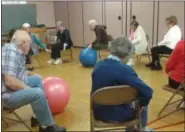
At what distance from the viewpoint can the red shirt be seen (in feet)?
9.56

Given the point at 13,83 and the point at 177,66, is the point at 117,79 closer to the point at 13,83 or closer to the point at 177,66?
the point at 13,83

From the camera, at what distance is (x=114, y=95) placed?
1.89 metres

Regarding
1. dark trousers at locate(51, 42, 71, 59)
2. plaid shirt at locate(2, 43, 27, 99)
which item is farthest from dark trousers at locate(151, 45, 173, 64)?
plaid shirt at locate(2, 43, 27, 99)

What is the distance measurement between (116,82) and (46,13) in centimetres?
771

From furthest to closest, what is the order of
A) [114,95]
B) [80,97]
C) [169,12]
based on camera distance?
[169,12] < [80,97] < [114,95]

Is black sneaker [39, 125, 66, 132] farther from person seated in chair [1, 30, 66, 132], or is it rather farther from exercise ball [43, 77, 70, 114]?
exercise ball [43, 77, 70, 114]

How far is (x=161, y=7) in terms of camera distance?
6.52 m

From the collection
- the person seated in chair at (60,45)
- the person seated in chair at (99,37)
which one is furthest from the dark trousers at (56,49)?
the person seated in chair at (99,37)

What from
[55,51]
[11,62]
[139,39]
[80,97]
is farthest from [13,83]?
[55,51]

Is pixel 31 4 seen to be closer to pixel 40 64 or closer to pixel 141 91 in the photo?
pixel 40 64

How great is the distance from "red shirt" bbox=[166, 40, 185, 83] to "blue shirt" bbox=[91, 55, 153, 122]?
3.51 feet

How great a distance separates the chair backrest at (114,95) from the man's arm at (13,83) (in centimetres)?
82

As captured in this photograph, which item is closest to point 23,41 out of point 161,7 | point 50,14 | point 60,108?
point 60,108

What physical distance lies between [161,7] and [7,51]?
16.2 feet
